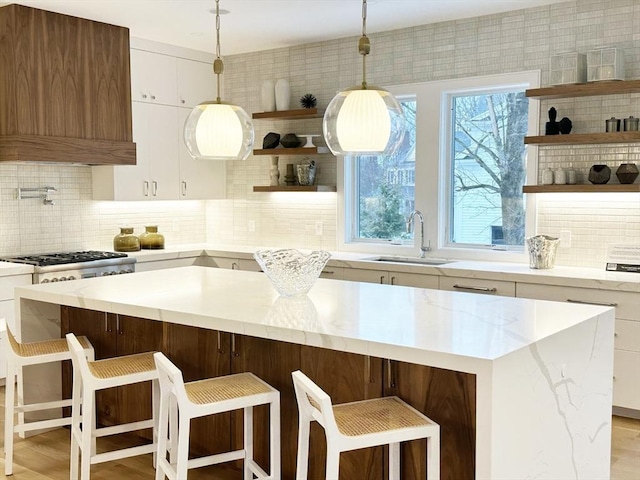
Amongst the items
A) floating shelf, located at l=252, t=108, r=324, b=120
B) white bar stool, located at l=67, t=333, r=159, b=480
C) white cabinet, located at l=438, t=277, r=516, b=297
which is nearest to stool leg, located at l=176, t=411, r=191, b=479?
white bar stool, located at l=67, t=333, r=159, b=480

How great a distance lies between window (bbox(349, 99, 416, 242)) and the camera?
5.86 metres

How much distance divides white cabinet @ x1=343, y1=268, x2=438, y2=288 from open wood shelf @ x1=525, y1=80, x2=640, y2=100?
1430mm

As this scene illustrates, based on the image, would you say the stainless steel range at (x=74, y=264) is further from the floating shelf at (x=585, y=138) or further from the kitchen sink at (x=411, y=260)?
the floating shelf at (x=585, y=138)

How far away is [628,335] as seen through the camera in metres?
4.30

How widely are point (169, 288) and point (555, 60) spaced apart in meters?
2.99

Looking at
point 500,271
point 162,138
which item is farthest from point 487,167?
point 162,138

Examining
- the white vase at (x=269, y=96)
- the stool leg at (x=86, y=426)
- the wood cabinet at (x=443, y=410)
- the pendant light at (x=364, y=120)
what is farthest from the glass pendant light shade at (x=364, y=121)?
the white vase at (x=269, y=96)

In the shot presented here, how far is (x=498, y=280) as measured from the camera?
4.77 meters

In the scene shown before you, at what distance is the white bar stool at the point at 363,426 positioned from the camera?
2.29 m

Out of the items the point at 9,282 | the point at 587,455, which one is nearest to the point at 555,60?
the point at 587,455

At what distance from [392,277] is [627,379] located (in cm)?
170

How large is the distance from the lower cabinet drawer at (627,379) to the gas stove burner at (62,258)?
3664 mm

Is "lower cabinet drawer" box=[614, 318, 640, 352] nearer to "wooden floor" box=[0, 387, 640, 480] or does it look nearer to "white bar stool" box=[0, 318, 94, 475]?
"wooden floor" box=[0, 387, 640, 480]

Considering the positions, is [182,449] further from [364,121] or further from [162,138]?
[162,138]
